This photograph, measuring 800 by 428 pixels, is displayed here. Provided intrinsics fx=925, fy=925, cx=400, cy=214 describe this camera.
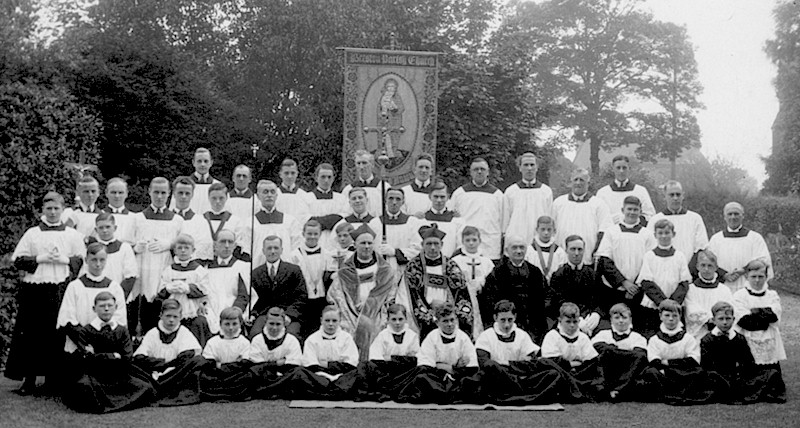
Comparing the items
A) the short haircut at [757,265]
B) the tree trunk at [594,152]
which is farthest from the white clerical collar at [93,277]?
the tree trunk at [594,152]

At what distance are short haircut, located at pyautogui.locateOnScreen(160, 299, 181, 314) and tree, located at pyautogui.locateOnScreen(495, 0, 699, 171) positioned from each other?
93.2 feet

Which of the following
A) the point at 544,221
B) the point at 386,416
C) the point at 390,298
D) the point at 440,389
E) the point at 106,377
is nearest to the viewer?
the point at 386,416

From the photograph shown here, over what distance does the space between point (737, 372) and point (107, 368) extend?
5.18 meters

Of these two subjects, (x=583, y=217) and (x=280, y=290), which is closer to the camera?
(x=280, y=290)

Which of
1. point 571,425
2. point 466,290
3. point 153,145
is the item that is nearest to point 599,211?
point 466,290

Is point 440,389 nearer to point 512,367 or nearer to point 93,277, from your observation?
point 512,367

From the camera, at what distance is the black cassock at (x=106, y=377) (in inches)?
282

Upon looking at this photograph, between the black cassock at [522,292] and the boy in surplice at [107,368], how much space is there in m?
3.17

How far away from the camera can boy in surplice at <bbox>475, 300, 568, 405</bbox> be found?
7492mm

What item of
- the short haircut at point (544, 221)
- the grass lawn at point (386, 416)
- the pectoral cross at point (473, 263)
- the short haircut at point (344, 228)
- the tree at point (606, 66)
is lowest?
the grass lawn at point (386, 416)

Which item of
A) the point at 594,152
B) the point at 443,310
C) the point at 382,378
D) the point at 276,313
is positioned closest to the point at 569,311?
the point at 443,310

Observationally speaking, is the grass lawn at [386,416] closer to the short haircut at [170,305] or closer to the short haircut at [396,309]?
the short haircut at [170,305]

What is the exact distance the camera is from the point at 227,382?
7582 mm

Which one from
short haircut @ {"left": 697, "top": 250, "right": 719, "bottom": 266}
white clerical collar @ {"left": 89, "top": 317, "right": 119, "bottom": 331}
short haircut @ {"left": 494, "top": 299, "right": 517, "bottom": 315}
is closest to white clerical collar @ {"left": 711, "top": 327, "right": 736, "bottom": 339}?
short haircut @ {"left": 697, "top": 250, "right": 719, "bottom": 266}
